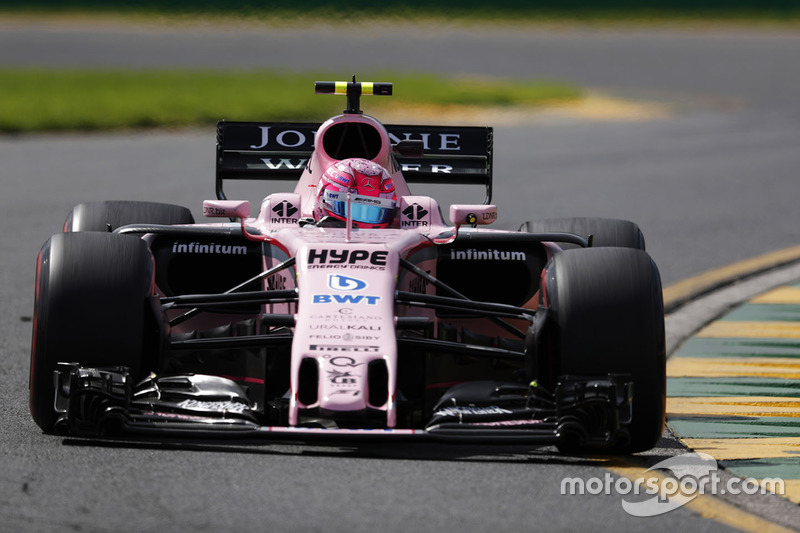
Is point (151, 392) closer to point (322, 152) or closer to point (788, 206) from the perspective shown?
point (322, 152)

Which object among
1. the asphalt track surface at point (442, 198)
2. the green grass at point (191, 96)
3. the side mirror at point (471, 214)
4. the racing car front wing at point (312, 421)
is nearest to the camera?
the asphalt track surface at point (442, 198)

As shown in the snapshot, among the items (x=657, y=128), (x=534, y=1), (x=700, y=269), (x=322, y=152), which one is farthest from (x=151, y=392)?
(x=534, y=1)

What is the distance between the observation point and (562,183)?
781 inches

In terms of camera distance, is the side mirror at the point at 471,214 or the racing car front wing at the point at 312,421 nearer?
the racing car front wing at the point at 312,421

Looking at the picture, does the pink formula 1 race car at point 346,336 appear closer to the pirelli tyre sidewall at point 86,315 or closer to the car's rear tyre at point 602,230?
the pirelli tyre sidewall at point 86,315

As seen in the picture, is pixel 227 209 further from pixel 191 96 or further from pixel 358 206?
pixel 191 96

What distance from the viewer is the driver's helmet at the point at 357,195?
8250 mm

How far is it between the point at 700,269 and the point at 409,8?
2393cm

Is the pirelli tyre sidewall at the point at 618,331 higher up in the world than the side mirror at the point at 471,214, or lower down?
lower down

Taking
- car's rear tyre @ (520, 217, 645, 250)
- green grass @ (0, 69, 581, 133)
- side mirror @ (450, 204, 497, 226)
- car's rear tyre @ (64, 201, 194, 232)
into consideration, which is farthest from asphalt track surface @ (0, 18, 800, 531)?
car's rear tyre @ (520, 217, 645, 250)

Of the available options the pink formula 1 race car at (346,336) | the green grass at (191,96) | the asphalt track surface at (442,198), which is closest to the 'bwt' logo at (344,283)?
the pink formula 1 race car at (346,336)

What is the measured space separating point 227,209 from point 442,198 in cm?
1005

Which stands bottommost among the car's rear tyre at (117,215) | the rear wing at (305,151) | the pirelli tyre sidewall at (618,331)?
the pirelli tyre sidewall at (618,331)

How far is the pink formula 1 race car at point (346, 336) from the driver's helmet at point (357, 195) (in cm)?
1
